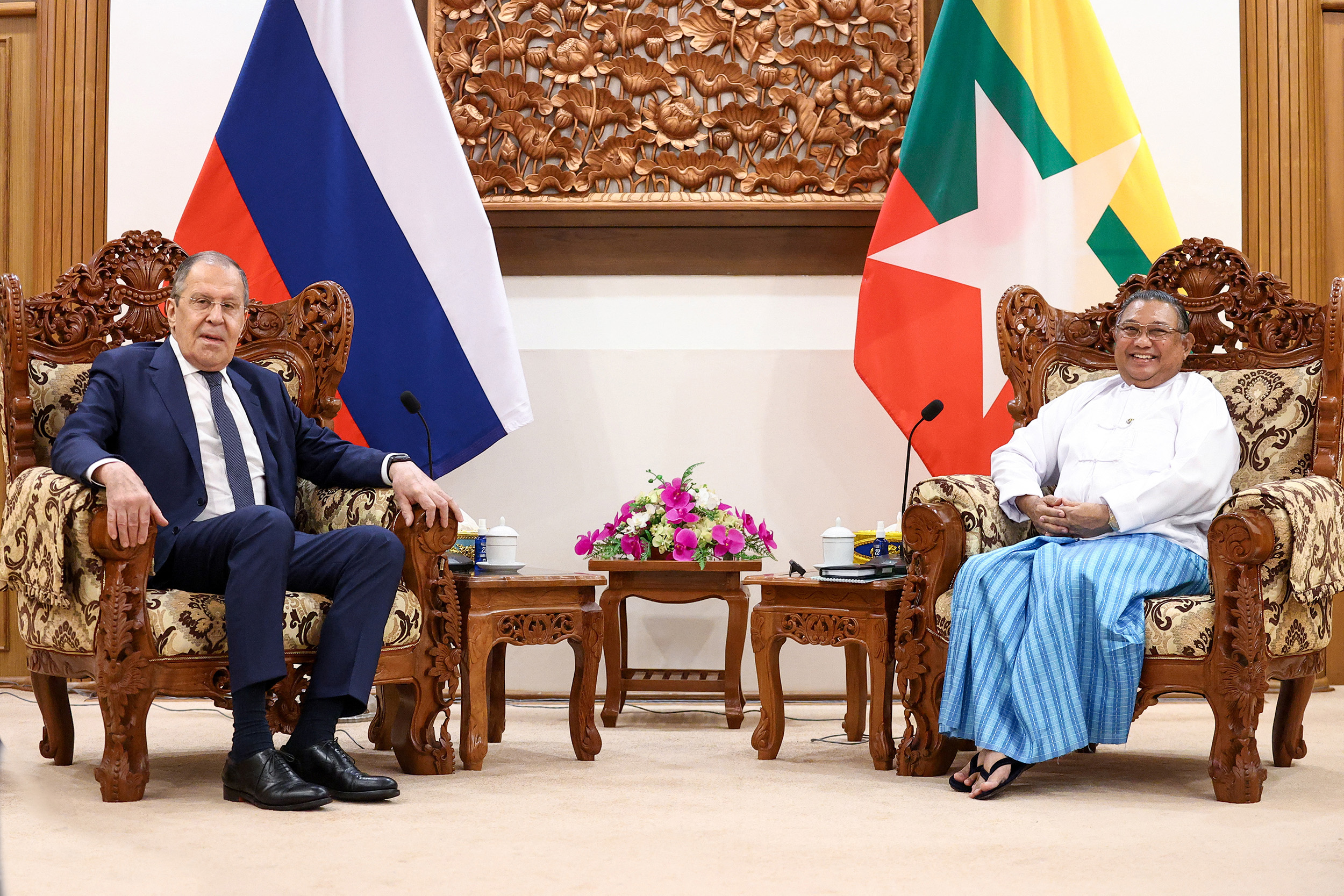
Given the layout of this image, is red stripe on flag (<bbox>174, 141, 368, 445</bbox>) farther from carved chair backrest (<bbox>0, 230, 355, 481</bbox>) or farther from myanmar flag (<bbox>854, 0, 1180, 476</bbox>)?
myanmar flag (<bbox>854, 0, 1180, 476</bbox>)

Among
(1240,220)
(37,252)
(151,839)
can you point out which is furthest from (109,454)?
(1240,220)

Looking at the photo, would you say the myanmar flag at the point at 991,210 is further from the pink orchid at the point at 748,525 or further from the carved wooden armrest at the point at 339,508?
the carved wooden armrest at the point at 339,508

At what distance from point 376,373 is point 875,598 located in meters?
1.72

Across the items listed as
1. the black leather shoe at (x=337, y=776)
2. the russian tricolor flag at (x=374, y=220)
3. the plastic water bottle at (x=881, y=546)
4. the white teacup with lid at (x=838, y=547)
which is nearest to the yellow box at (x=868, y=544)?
the plastic water bottle at (x=881, y=546)

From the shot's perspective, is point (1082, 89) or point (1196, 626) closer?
point (1196, 626)

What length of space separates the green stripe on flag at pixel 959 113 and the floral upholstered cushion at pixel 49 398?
7.95 ft

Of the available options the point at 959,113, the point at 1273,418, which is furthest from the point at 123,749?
the point at 959,113

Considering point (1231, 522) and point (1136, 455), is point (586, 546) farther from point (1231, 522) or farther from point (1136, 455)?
point (1231, 522)

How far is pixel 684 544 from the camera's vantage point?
3445 millimetres

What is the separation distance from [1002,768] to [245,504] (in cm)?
169

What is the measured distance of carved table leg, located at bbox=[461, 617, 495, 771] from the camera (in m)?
2.70

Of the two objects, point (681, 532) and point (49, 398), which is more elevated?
point (49, 398)

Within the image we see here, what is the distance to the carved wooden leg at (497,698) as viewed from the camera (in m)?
3.13

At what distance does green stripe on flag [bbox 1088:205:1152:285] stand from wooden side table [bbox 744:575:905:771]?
1.45 meters
